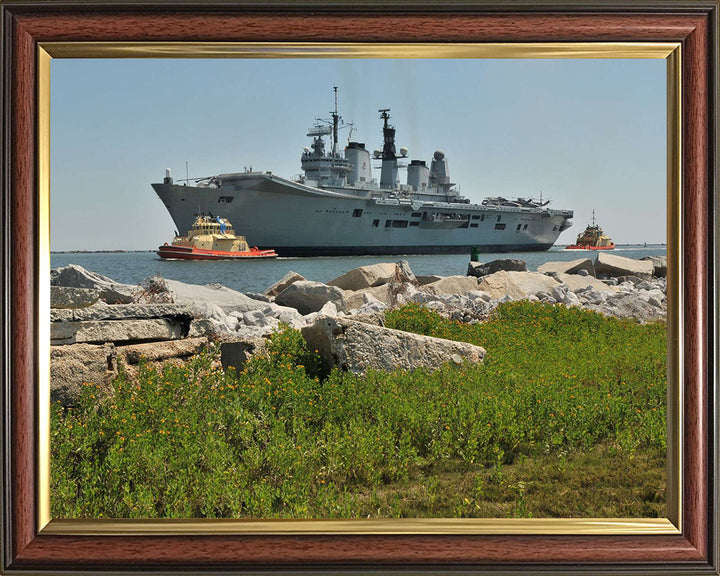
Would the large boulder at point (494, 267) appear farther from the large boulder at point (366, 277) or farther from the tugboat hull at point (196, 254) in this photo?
the tugboat hull at point (196, 254)

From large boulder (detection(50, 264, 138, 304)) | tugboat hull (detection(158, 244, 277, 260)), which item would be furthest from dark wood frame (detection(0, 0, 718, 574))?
tugboat hull (detection(158, 244, 277, 260))

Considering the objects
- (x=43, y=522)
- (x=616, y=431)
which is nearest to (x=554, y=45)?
(x=616, y=431)

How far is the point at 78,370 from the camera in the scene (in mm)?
3426

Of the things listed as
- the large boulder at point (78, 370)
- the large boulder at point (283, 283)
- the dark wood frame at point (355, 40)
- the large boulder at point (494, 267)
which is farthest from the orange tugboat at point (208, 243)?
the large boulder at point (494, 267)

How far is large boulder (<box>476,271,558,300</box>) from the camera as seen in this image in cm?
555

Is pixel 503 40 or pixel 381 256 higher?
pixel 503 40

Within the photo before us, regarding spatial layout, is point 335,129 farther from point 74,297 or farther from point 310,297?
point 310,297

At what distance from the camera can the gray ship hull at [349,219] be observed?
345 cm

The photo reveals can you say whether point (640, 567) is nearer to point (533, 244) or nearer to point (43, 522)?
point (43, 522)

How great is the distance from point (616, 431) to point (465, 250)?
2724 millimetres

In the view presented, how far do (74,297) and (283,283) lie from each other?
5.80 ft

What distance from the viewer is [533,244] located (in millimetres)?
4809

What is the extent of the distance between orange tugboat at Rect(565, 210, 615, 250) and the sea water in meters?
0.08

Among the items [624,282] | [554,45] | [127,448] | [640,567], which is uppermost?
[554,45]
